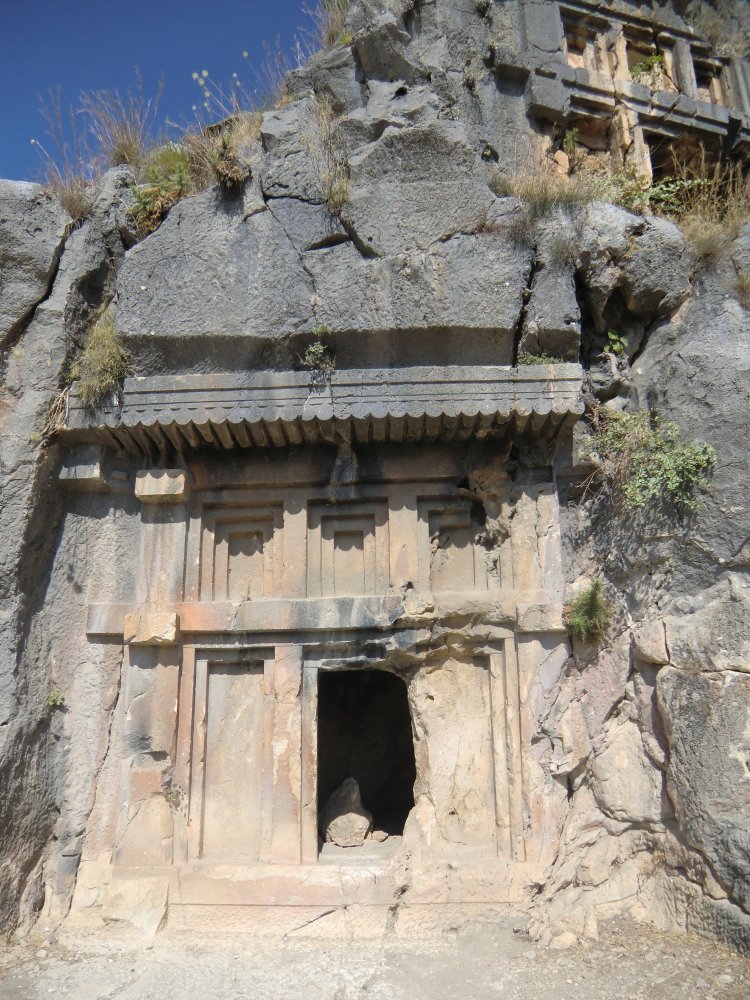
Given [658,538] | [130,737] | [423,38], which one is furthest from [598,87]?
[130,737]

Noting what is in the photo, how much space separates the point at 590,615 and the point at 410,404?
191cm

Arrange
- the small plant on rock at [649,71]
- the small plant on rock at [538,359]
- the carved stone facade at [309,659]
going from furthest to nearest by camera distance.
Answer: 1. the small plant on rock at [649,71]
2. the small plant on rock at [538,359]
3. the carved stone facade at [309,659]

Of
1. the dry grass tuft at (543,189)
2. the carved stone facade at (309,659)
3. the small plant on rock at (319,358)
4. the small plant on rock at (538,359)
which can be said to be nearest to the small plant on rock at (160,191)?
the small plant on rock at (319,358)

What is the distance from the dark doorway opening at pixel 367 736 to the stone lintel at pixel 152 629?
2.75 metres

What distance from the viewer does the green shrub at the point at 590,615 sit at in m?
5.35

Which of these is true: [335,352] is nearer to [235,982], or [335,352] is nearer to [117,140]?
[117,140]

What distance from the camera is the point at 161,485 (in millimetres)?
5738

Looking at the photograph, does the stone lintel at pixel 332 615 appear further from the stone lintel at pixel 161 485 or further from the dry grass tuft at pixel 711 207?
the dry grass tuft at pixel 711 207

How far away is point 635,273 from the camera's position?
5.68 meters

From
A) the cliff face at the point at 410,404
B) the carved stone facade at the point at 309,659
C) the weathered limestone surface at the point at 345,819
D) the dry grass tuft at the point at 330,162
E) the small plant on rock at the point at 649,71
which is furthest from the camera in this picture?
the small plant on rock at the point at 649,71

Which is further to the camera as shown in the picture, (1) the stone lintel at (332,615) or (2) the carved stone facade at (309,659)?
(1) the stone lintel at (332,615)

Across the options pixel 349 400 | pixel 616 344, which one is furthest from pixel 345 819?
→ pixel 616 344

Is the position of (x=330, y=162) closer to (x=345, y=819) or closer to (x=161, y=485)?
(x=161, y=485)

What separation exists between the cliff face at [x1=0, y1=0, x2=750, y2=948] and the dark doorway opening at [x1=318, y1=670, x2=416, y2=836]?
298 cm
